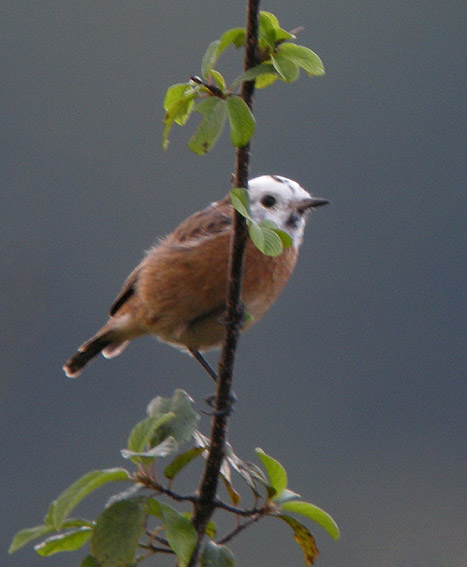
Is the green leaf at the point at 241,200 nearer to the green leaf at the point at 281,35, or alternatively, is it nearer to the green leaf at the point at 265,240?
the green leaf at the point at 265,240

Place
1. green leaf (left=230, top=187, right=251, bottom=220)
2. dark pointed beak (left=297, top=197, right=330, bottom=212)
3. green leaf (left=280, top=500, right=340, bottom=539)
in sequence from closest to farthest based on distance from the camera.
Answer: green leaf (left=230, top=187, right=251, bottom=220), green leaf (left=280, top=500, right=340, bottom=539), dark pointed beak (left=297, top=197, right=330, bottom=212)

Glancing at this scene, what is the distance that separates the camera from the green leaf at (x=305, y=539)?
194 cm

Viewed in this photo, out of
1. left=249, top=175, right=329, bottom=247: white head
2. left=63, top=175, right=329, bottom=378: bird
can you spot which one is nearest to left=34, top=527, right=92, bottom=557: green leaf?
left=63, top=175, right=329, bottom=378: bird

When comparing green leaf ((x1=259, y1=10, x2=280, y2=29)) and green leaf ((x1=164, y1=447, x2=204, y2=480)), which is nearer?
green leaf ((x1=259, y1=10, x2=280, y2=29))

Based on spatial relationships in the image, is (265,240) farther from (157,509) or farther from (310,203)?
(310,203)

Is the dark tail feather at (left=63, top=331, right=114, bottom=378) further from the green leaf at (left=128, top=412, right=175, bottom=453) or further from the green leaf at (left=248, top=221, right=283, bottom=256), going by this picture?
the green leaf at (left=248, top=221, right=283, bottom=256)

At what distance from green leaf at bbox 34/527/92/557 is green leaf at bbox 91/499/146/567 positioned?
127mm

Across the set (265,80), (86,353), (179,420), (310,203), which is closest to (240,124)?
(265,80)

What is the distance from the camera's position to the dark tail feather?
419 cm

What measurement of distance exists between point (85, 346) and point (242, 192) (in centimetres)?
290

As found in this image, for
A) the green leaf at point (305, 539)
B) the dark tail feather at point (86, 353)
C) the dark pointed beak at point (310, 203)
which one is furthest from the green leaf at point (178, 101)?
the dark tail feather at point (86, 353)

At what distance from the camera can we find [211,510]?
179cm

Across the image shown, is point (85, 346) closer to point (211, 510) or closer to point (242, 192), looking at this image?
point (211, 510)

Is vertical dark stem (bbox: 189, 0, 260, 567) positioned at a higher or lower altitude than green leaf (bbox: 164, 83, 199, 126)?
lower
